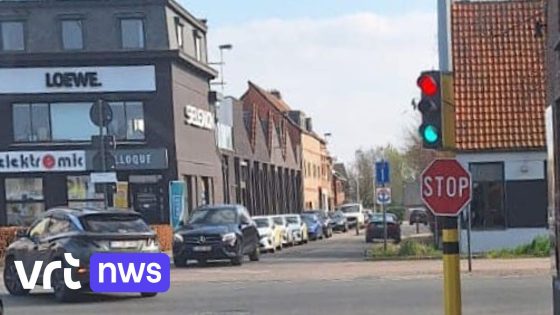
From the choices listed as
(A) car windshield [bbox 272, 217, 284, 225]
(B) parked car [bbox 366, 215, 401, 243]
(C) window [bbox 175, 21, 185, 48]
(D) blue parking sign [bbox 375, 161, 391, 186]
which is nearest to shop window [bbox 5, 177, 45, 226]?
(C) window [bbox 175, 21, 185, 48]

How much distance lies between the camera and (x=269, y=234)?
4122 cm

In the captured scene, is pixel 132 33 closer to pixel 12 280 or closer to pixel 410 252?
pixel 410 252

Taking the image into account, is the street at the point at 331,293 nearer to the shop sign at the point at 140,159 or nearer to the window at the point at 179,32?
the shop sign at the point at 140,159

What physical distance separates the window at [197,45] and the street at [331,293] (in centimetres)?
2777

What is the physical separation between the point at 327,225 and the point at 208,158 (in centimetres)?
1218

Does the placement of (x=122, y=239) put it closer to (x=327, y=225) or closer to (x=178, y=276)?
(x=178, y=276)

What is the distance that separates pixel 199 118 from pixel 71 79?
777cm

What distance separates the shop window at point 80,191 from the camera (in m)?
47.3

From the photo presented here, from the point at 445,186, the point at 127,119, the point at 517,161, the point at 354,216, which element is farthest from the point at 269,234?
the point at 354,216

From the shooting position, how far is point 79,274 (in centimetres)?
1767

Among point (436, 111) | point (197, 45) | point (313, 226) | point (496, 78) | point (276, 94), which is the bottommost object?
point (313, 226)

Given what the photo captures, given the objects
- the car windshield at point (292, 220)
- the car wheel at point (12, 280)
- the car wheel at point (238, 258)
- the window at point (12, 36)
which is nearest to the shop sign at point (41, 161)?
the window at point (12, 36)

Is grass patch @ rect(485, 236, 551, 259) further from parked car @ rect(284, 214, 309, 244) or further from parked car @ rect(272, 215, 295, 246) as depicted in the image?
parked car @ rect(284, 214, 309, 244)

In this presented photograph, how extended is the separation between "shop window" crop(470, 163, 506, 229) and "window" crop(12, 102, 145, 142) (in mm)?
19044
